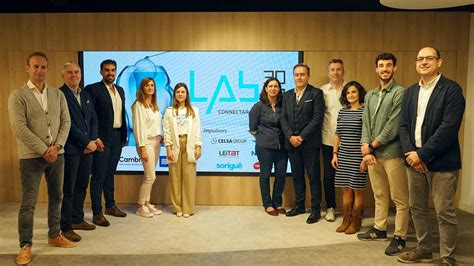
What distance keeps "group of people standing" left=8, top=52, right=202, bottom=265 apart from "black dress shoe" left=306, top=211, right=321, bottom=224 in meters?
1.32

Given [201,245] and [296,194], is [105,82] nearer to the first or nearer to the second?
[201,245]

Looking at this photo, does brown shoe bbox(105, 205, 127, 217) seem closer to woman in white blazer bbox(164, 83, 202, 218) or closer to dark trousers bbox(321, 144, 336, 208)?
woman in white blazer bbox(164, 83, 202, 218)

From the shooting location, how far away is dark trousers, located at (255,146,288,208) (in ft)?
17.2

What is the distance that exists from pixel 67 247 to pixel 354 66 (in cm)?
370

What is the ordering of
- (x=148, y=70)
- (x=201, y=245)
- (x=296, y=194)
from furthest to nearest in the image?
1. (x=148, y=70)
2. (x=296, y=194)
3. (x=201, y=245)

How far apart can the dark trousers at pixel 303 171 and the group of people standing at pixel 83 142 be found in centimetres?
110

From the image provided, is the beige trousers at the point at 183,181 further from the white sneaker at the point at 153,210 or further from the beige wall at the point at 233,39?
the beige wall at the point at 233,39

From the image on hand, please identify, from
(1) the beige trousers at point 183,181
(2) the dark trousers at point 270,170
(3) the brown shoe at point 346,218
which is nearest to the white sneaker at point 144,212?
(1) the beige trousers at point 183,181

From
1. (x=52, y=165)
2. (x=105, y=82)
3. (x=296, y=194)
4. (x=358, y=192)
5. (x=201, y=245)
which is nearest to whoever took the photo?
(x=52, y=165)

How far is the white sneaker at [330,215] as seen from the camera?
4.99m

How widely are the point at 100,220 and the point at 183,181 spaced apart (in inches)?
39.0

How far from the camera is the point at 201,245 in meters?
4.16

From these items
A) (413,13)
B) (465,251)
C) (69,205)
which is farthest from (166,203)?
(413,13)

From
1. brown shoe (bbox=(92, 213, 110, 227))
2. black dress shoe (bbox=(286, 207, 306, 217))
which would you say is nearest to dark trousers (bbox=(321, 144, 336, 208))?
black dress shoe (bbox=(286, 207, 306, 217))
